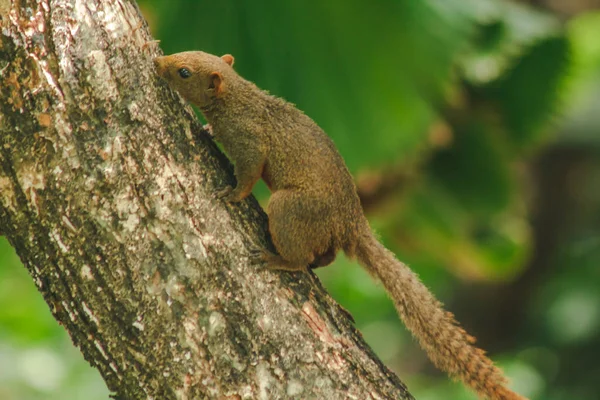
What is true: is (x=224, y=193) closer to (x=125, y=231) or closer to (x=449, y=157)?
(x=125, y=231)

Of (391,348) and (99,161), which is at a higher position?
(391,348)

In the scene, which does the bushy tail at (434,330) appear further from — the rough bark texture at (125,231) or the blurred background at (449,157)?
the blurred background at (449,157)

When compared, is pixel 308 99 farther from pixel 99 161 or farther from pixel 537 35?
pixel 99 161

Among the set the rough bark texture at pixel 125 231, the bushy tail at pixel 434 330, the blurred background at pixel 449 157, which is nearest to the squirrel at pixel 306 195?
the bushy tail at pixel 434 330

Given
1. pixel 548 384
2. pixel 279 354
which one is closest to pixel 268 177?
pixel 279 354

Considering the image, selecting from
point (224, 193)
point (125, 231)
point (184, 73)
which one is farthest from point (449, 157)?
point (125, 231)
